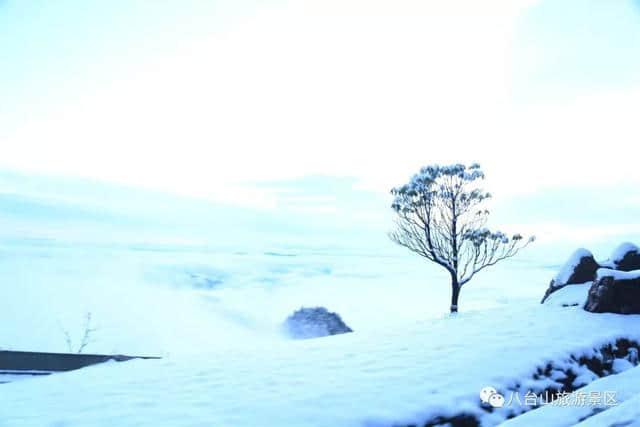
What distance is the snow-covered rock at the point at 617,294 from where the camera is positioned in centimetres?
793

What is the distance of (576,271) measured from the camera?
1052 cm

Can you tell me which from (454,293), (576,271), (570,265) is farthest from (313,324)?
(576,271)

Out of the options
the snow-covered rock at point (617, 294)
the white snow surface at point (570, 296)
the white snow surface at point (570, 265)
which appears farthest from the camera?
the white snow surface at point (570, 265)

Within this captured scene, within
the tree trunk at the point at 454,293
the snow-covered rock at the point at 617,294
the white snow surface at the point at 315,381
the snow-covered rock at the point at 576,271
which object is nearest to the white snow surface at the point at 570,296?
the snow-covered rock at the point at 576,271

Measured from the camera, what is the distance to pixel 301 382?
15.7 feet

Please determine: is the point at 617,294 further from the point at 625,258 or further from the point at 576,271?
the point at 625,258

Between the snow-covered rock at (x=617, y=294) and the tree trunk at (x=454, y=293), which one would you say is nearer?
the snow-covered rock at (x=617, y=294)

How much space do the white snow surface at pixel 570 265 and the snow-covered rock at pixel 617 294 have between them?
7.58ft

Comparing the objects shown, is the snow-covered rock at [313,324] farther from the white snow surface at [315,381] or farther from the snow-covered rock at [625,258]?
the white snow surface at [315,381]

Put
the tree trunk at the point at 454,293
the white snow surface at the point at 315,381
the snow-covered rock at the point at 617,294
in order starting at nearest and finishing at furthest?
the white snow surface at the point at 315,381
the snow-covered rock at the point at 617,294
the tree trunk at the point at 454,293

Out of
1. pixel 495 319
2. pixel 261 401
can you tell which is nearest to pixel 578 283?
pixel 495 319

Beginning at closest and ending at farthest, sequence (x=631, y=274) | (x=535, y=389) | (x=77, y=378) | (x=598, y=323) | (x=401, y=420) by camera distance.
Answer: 1. (x=401, y=420)
2. (x=535, y=389)
3. (x=77, y=378)
4. (x=598, y=323)
5. (x=631, y=274)

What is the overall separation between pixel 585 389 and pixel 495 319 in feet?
15.3

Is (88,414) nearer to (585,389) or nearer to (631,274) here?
(585,389)
